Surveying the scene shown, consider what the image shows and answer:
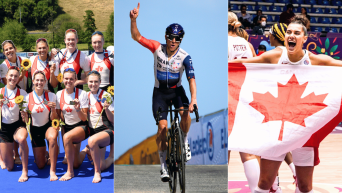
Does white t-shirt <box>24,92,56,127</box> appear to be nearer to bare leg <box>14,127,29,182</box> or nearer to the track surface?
bare leg <box>14,127,29,182</box>

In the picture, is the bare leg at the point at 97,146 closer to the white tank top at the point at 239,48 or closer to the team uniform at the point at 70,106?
the team uniform at the point at 70,106

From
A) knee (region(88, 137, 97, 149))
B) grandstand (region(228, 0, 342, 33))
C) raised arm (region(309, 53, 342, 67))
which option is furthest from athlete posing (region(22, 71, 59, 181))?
grandstand (region(228, 0, 342, 33))

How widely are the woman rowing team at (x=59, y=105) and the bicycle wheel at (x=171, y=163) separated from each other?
127 centimetres

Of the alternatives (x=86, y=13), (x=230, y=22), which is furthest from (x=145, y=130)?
(x=86, y=13)

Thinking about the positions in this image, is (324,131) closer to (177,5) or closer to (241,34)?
(241,34)

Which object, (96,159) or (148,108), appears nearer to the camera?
(148,108)

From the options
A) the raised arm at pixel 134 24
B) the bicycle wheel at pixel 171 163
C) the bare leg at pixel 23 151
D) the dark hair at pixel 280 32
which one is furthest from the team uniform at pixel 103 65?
the dark hair at pixel 280 32

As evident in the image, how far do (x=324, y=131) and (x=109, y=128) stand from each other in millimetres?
2605

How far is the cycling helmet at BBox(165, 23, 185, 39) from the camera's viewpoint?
11.1 feet

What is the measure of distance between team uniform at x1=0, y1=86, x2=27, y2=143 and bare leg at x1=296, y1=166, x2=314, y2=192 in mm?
3441

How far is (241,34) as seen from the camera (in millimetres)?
4008

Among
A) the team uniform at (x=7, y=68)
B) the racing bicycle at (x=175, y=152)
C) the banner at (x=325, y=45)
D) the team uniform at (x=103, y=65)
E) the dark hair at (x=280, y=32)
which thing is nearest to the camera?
the racing bicycle at (x=175, y=152)

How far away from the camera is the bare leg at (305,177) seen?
2852 mm

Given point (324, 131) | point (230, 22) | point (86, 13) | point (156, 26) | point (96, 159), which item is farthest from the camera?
point (86, 13)
